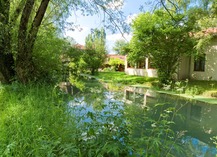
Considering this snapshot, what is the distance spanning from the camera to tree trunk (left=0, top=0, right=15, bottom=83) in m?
6.25

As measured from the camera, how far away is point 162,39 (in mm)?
13367

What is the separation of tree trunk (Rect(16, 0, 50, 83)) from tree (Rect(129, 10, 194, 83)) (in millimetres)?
7336

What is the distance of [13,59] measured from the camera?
7.45 m

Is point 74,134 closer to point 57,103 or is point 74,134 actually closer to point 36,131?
point 36,131

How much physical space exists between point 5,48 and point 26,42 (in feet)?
2.42

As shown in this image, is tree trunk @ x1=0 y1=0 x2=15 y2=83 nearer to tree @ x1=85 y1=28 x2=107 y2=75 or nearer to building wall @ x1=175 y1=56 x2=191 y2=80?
building wall @ x1=175 y1=56 x2=191 y2=80

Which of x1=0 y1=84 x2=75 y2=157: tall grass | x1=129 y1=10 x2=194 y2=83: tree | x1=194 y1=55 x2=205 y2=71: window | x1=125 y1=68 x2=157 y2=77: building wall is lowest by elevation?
x1=0 y1=84 x2=75 y2=157: tall grass

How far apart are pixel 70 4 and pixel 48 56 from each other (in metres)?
2.28

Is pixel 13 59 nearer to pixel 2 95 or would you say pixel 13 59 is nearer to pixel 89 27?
pixel 2 95

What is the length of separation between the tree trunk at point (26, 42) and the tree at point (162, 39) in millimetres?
7336

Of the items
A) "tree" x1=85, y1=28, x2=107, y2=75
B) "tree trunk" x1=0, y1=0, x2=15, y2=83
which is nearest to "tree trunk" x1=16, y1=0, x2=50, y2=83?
"tree trunk" x1=0, y1=0, x2=15, y2=83

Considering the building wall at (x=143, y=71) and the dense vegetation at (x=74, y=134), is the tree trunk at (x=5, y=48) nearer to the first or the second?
the dense vegetation at (x=74, y=134)

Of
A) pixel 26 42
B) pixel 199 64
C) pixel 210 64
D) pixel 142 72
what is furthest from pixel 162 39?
pixel 26 42

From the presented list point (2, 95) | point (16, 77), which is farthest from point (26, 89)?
point (16, 77)
